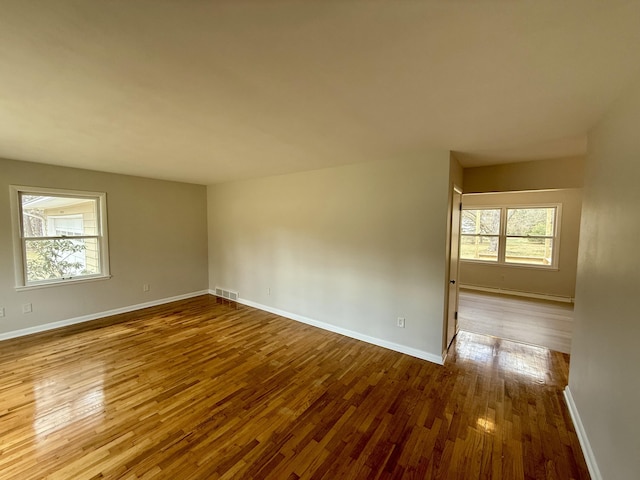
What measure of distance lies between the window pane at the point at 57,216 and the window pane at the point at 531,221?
8287mm

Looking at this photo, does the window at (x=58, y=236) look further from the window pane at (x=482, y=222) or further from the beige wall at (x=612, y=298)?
the window pane at (x=482, y=222)

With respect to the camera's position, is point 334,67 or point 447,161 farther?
point 447,161

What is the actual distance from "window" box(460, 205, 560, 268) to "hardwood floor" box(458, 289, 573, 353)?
97cm

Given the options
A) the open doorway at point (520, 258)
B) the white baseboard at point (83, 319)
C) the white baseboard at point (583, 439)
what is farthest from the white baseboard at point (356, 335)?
the white baseboard at point (83, 319)

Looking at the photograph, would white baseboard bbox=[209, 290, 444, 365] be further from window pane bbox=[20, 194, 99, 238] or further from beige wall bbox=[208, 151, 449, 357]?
window pane bbox=[20, 194, 99, 238]

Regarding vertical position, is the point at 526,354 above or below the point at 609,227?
below

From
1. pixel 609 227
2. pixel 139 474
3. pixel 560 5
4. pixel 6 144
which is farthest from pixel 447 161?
pixel 6 144

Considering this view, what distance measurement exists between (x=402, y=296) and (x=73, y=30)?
338 cm

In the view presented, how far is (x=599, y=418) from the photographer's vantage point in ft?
5.43

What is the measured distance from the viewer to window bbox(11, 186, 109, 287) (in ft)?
11.8

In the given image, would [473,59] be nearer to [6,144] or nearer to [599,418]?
[599,418]

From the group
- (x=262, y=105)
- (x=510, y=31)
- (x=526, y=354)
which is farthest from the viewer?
(x=526, y=354)

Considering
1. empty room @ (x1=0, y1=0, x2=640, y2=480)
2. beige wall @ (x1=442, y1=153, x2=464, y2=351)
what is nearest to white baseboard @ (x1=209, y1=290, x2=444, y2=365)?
empty room @ (x1=0, y1=0, x2=640, y2=480)

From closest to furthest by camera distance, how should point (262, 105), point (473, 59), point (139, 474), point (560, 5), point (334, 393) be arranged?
point (560, 5)
point (473, 59)
point (139, 474)
point (262, 105)
point (334, 393)
